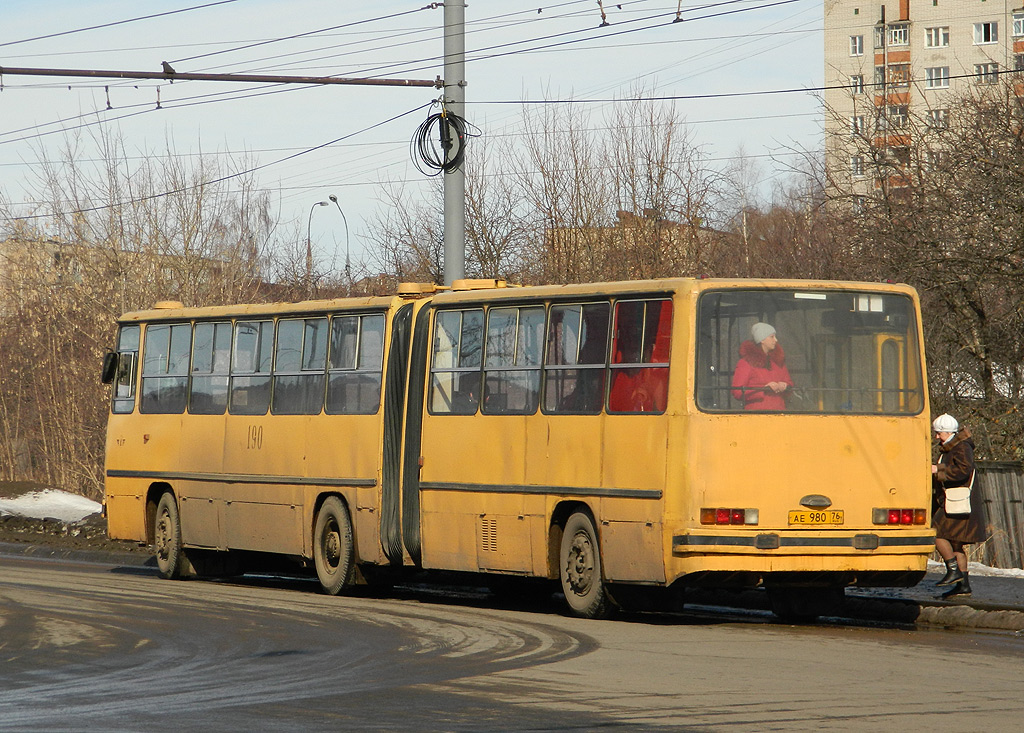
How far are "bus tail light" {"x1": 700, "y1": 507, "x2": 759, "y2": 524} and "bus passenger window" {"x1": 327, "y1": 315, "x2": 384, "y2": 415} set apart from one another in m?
5.02

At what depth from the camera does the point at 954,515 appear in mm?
16359

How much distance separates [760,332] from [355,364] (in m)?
5.49

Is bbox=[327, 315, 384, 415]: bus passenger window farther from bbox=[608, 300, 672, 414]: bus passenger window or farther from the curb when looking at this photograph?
the curb

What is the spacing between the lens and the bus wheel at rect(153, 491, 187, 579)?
843 inches

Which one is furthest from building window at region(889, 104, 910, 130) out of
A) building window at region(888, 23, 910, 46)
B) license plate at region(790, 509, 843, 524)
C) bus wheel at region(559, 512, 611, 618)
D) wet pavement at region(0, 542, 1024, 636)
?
building window at region(888, 23, 910, 46)

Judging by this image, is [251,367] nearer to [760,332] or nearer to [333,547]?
[333,547]

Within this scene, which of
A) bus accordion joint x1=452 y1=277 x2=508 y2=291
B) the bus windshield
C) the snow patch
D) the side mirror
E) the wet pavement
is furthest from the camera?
the snow patch

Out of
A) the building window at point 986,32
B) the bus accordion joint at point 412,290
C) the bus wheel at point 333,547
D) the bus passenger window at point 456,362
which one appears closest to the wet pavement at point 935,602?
the bus passenger window at point 456,362

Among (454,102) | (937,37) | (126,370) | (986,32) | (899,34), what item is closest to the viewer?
(454,102)

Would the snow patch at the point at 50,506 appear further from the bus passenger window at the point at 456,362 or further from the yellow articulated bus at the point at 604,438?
the bus passenger window at the point at 456,362

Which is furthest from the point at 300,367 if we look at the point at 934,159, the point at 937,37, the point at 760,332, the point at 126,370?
the point at 937,37

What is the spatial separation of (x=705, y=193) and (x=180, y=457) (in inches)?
749

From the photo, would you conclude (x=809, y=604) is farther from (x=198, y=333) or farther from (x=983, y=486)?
→ (x=198, y=333)

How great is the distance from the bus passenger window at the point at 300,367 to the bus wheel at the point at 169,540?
2.70 m
